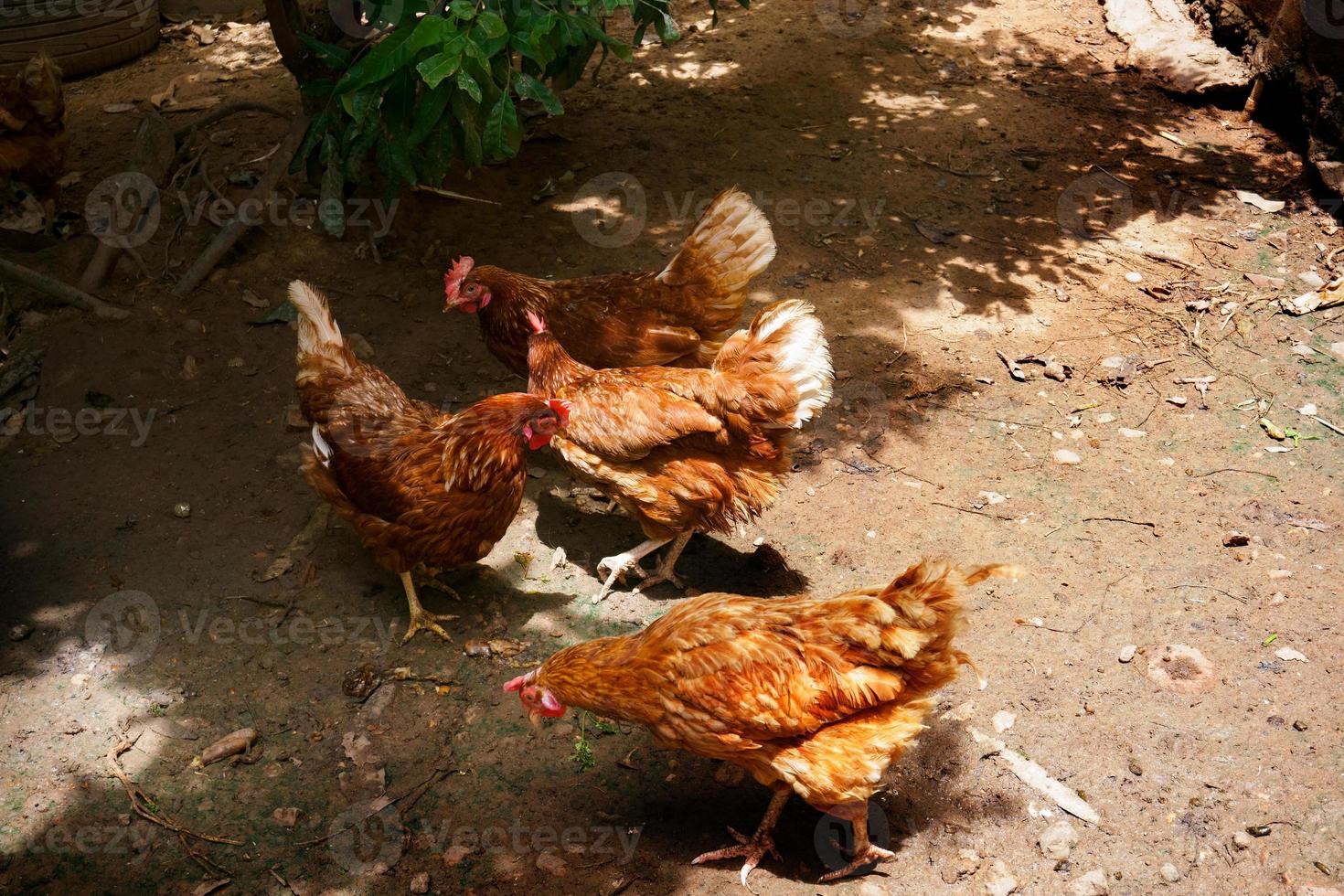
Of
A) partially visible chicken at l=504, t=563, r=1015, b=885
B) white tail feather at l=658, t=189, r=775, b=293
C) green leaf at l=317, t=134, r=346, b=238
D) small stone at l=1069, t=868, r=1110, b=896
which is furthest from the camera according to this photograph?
green leaf at l=317, t=134, r=346, b=238

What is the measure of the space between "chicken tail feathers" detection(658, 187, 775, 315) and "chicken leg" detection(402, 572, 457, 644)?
2171mm

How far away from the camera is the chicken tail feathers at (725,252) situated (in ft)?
17.3

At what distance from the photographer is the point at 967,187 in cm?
768

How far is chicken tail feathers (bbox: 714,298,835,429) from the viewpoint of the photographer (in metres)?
4.64

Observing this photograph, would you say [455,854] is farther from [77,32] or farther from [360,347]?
[77,32]

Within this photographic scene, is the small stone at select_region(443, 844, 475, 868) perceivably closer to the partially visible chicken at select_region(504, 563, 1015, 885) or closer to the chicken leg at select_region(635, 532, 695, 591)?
the partially visible chicken at select_region(504, 563, 1015, 885)

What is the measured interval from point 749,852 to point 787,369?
7.10 feet

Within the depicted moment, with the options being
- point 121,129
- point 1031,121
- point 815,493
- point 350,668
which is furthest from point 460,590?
point 1031,121

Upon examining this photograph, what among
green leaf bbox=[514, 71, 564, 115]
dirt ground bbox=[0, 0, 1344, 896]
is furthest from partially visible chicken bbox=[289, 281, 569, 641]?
green leaf bbox=[514, 71, 564, 115]

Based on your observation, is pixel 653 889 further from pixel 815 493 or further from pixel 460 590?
pixel 815 493

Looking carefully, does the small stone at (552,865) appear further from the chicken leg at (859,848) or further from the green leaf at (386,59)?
the green leaf at (386,59)

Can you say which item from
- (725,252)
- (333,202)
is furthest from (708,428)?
(333,202)

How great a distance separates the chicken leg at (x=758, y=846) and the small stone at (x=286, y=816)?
5.23ft

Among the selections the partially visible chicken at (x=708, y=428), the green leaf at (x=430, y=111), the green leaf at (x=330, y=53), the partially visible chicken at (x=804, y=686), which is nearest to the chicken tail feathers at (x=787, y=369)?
the partially visible chicken at (x=708, y=428)
